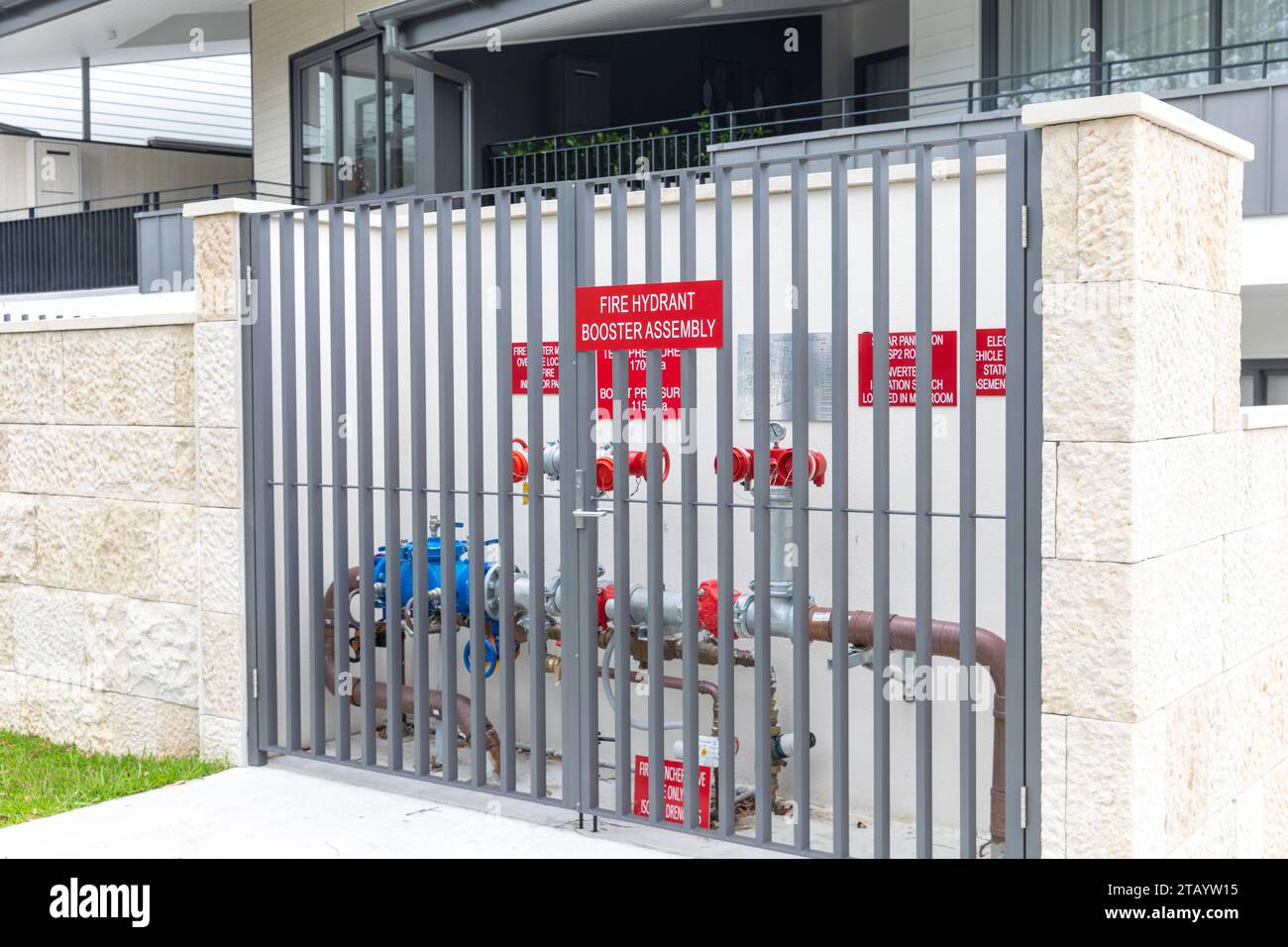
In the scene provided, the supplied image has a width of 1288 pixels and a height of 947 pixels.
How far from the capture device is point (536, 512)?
18.0 ft

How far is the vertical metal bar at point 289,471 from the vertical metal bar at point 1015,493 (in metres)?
3.28

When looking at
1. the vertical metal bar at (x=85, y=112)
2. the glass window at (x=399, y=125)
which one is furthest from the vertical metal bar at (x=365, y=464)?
the vertical metal bar at (x=85, y=112)

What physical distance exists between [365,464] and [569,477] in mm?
1105

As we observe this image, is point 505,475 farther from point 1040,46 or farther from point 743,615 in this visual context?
point 1040,46

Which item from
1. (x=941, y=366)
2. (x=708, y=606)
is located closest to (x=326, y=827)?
(x=708, y=606)

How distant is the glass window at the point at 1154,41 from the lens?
1022 centimetres

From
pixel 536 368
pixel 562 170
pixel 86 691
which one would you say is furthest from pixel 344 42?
pixel 536 368

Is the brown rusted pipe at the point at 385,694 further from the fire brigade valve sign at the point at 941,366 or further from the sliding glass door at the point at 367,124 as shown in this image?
the sliding glass door at the point at 367,124

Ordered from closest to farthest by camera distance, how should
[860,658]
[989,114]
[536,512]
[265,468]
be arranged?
[860,658], [536,512], [265,468], [989,114]

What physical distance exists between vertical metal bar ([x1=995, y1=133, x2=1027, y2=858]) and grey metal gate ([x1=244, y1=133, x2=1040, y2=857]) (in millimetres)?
10

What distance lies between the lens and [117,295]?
623 inches

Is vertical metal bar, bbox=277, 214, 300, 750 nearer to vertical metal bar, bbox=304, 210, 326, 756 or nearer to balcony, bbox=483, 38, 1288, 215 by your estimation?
vertical metal bar, bbox=304, 210, 326, 756

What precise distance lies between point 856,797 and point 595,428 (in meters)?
2.19

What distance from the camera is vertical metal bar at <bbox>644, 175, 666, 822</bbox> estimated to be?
200 inches
